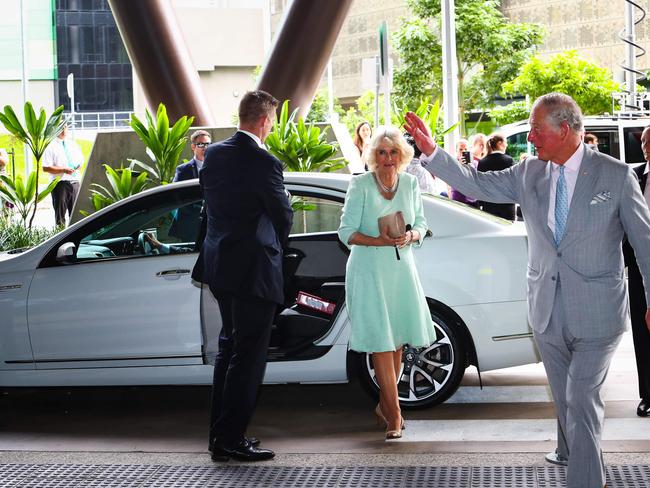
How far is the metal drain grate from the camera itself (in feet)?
17.9

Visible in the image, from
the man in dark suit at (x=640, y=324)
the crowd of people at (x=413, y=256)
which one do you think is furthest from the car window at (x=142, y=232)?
the man in dark suit at (x=640, y=324)

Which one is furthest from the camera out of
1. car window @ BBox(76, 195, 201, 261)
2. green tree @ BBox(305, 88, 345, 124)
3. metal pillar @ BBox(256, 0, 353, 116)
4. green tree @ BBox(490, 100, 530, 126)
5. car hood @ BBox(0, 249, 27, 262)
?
green tree @ BBox(305, 88, 345, 124)

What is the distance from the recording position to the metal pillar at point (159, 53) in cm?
1361

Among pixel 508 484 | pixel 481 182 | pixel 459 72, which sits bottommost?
pixel 508 484

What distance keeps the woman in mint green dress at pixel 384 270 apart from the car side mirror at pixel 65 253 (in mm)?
1800

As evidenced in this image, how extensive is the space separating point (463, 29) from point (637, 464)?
5784cm

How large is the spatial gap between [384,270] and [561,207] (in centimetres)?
172

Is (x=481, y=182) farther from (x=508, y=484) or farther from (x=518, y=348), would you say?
(x=518, y=348)

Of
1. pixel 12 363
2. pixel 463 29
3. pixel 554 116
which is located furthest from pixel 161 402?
pixel 463 29

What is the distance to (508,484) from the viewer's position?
5383 mm

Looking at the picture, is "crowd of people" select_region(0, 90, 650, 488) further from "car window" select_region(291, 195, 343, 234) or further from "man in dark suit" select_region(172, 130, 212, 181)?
"man in dark suit" select_region(172, 130, 212, 181)

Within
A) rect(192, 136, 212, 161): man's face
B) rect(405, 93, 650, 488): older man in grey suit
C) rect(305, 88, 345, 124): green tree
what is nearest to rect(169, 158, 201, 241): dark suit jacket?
rect(405, 93, 650, 488): older man in grey suit

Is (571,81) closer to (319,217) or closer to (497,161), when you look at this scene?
(497,161)

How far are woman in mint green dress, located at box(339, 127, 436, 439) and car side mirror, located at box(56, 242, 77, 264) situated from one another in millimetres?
1800
